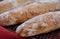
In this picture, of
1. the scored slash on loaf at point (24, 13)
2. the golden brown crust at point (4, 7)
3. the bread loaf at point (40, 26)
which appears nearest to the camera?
the bread loaf at point (40, 26)

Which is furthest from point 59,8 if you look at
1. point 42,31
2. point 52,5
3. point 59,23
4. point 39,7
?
point 42,31

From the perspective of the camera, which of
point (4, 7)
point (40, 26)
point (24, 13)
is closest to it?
point (40, 26)

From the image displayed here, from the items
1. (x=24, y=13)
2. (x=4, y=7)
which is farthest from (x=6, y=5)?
(x=24, y=13)

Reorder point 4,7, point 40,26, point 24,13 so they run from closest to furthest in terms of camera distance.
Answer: point 40,26, point 24,13, point 4,7

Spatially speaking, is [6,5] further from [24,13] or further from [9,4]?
[24,13]

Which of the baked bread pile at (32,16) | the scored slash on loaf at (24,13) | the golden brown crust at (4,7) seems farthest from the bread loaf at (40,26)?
the golden brown crust at (4,7)

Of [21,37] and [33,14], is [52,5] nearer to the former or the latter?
[33,14]

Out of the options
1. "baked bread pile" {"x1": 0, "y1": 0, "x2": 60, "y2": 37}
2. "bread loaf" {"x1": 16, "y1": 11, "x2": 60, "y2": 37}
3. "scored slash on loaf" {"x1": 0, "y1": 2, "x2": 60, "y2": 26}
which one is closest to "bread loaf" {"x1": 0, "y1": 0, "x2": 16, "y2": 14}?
"baked bread pile" {"x1": 0, "y1": 0, "x2": 60, "y2": 37}

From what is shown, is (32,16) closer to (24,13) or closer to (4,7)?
(24,13)

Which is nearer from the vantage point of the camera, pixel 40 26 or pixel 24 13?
pixel 40 26

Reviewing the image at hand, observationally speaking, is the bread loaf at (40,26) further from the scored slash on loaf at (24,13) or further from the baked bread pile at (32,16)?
Result: the scored slash on loaf at (24,13)
